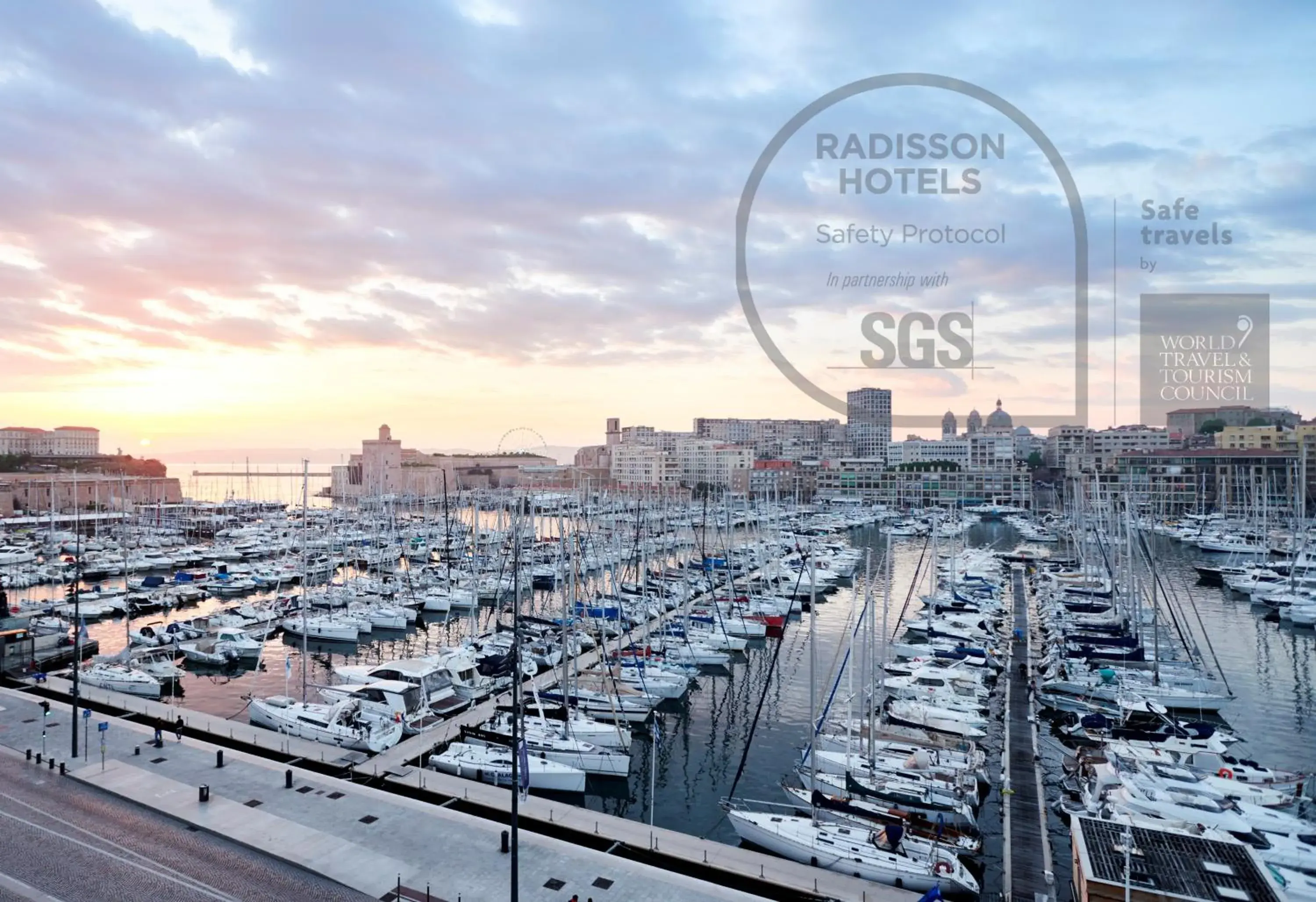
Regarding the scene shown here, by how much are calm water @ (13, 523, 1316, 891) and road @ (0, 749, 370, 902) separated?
6.86 meters

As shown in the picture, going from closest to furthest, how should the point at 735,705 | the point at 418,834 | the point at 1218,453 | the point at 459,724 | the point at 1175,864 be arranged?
the point at 1175,864 < the point at 418,834 < the point at 459,724 < the point at 735,705 < the point at 1218,453

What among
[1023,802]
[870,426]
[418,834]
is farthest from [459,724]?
[870,426]

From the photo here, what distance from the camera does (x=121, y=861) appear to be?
11.1 metres

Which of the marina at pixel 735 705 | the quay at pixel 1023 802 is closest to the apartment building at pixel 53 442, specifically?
the marina at pixel 735 705

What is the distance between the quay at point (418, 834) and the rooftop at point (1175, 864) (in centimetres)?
269

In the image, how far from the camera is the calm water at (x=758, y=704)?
16.5 metres

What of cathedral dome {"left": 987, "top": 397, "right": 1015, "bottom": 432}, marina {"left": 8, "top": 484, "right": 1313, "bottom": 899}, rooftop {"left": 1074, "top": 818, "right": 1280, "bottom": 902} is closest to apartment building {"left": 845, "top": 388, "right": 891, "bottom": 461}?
cathedral dome {"left": 987, "top": 397, "right": 1015, "bottom": 432}

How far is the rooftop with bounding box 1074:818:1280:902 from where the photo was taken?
9820 millimetres

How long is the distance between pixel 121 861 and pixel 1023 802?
51.2 feet

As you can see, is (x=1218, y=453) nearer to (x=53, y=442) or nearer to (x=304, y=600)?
(x=304, y=600)

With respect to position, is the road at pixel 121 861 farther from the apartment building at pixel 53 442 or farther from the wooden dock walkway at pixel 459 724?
the apartment building at pixel 53 442

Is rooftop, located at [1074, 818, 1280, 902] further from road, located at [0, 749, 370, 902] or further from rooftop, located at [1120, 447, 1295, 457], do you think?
rooftop, located at [1120, 447, 1295, 457]

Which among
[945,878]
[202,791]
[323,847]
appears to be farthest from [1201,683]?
[202,791]

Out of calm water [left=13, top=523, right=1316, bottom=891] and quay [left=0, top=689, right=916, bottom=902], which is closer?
quay [left=0, top=689, right=916, bottom=902]
